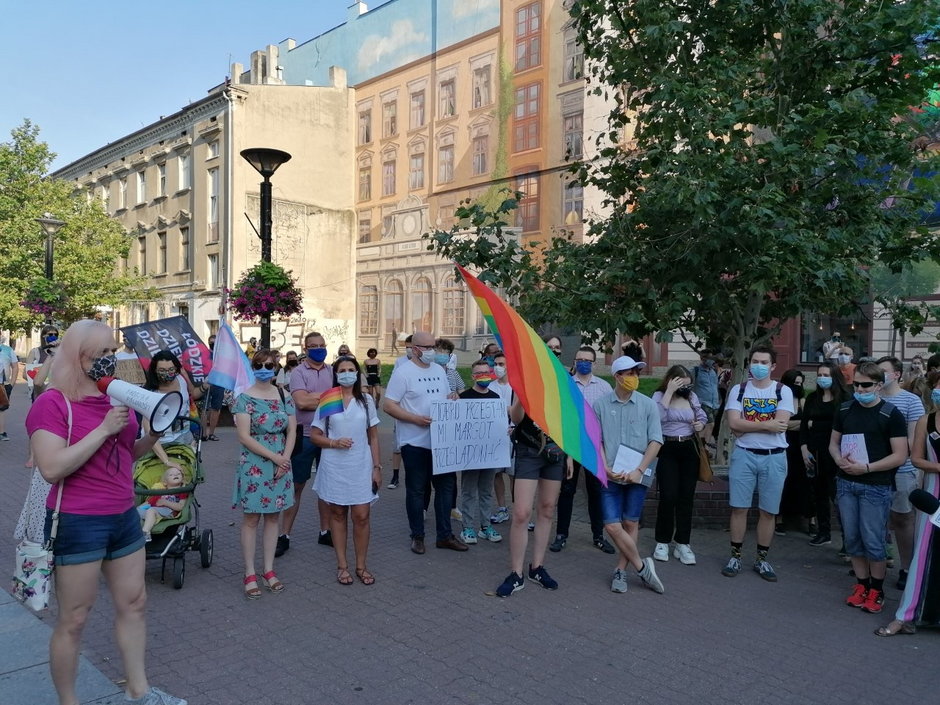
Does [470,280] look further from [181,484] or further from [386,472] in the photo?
[386,472]

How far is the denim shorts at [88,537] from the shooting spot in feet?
10.8

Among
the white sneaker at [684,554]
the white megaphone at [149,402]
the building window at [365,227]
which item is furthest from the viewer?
the building window at [365,227]

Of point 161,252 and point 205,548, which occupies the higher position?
point 161,252

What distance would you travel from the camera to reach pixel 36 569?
3.23 metres

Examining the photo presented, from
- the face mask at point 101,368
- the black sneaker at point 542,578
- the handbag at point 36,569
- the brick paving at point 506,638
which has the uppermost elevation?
the face mask at point 101,368

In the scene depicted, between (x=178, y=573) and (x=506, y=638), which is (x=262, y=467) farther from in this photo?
(x=506, y=638)

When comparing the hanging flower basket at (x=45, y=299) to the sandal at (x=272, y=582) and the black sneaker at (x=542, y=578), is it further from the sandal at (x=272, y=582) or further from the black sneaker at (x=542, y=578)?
the black sneaker at (x=542, y=578)

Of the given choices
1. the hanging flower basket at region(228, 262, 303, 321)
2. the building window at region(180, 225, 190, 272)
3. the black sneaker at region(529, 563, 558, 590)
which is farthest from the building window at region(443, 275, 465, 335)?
the black sneaker at region(529, 563, 558, 590)

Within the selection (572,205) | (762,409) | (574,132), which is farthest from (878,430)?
(574,132)

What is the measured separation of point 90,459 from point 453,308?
25.5m

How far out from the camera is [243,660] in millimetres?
4531

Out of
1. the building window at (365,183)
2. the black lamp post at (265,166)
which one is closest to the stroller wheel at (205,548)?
the black lamp post at (265,166)

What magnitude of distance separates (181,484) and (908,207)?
26.3ft

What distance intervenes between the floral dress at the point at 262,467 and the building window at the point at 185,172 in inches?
1339
